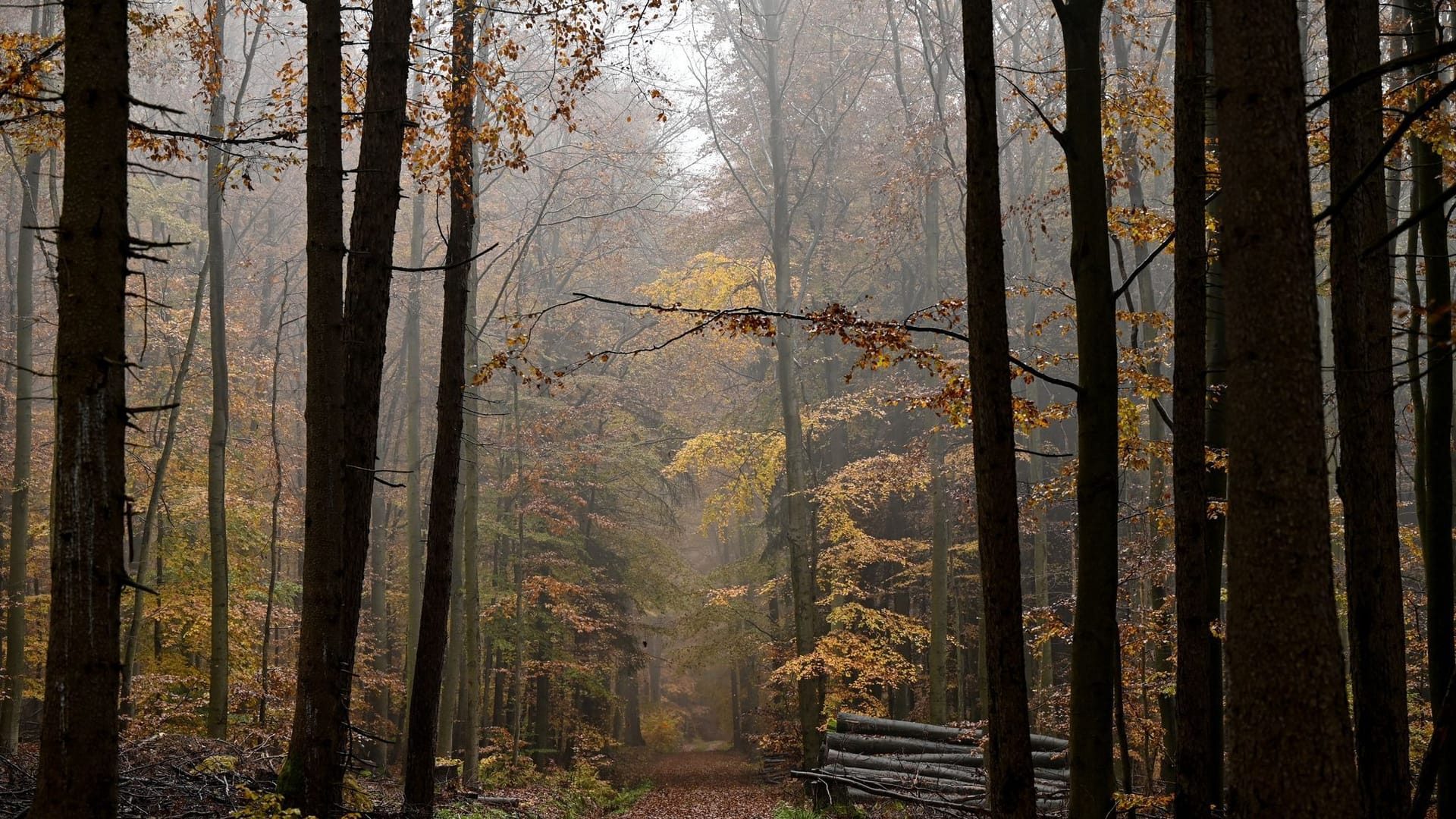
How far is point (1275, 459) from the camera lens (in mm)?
3230

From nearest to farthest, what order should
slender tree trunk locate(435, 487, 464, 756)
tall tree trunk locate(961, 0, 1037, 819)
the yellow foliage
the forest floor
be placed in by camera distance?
tall tree trunk locate(961, 0, 1037, 819) → slender tree trunk locate(435, 487, 464, 756) → the forest floor → the yellow foliage

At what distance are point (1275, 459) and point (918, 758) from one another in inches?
433

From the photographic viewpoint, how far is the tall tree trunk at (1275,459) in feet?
10.3

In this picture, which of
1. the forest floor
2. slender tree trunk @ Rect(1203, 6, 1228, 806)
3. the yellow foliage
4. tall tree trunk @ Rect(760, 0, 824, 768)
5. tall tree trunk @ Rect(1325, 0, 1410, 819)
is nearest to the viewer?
tall tree trunk @ Rect(1325, 0, 1410, 819)

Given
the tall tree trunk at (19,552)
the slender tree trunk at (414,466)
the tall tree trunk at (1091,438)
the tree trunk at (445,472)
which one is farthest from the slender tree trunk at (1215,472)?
the tall tree trunk at (19,552)

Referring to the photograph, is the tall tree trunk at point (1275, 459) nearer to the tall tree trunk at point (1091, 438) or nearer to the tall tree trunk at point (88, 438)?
the tall tree trunk at point (1091, 438)

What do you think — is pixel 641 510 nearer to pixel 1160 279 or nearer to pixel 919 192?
pixel 919 192

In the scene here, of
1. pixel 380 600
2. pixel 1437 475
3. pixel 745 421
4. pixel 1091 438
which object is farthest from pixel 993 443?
pixel 380 600

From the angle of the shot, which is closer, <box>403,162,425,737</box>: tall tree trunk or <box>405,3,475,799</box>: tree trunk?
<box>405,3,475,799</box>: tree trunk

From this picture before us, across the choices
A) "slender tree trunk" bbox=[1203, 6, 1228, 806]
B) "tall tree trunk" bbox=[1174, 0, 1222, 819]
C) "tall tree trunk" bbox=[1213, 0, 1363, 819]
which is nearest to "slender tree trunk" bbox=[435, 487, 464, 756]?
"slender tree trunk" bbox=[1203, 6, 1228, 806]

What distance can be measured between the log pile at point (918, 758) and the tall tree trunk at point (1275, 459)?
8.81 metres

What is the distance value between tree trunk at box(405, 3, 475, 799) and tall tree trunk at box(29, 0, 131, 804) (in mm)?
3567

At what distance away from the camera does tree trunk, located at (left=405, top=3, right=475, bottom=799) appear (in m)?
7.93

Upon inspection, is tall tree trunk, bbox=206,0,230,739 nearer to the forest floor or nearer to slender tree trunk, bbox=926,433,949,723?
the forest floor
